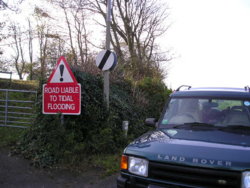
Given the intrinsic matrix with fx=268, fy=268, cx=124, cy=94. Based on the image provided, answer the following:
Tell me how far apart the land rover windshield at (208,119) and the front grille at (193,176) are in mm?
574

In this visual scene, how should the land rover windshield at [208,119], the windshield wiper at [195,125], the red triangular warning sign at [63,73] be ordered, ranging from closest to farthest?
the land rover windshield at [208,119] → the windshield wiper at [195,125] → the red triangular warning sign at [63,73]

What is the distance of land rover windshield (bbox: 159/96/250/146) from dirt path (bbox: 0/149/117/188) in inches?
81.0

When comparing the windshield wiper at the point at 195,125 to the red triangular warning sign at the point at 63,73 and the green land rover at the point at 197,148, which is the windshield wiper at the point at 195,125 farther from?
the red triangular warning sign at the point at 63,73

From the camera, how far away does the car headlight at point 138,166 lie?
11.1ft

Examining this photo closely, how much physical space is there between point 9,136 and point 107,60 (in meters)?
3.88

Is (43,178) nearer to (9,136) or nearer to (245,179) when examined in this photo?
(9,136)

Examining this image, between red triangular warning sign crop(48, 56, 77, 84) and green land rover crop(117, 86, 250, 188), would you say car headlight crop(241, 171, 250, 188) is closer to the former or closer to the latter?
green land rover crop(117, 86, 250, 188)

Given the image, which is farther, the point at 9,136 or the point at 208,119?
the point at 9,136

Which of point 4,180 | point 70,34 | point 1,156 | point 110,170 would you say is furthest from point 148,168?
point 70,34

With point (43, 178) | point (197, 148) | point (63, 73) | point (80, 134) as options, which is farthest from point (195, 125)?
point (80, 134)

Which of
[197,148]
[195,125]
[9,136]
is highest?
[195,125]

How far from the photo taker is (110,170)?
6184mm

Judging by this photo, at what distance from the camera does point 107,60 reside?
25.3 ft

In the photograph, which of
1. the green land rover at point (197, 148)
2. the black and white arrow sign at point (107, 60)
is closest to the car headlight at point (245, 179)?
the green land rover at point (197, 148)
